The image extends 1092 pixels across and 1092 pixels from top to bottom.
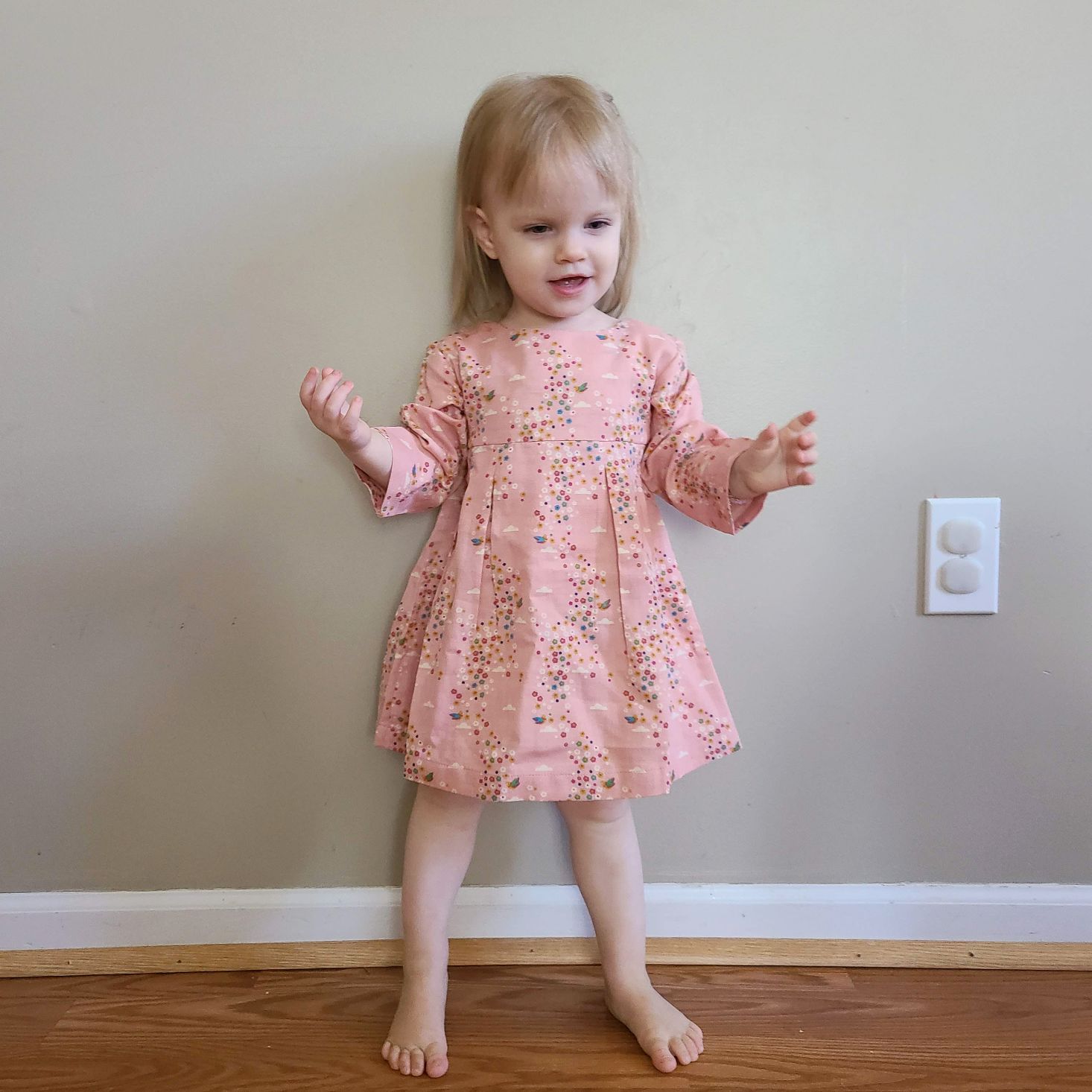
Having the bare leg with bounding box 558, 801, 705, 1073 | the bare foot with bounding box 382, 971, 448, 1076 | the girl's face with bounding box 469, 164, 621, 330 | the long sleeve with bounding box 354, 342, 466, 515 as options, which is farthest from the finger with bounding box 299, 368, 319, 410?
the bare foot with bounding box 382, 971, 448, 1076

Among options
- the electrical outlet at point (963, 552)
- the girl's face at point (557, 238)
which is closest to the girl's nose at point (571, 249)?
the girl's face at point (557, 238)

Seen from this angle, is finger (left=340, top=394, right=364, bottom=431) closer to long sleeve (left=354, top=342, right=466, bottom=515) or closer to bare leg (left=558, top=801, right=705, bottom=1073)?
long sleeve (left=354, top=342, right=466, bottom=515)

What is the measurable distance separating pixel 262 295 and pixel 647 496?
481 mm

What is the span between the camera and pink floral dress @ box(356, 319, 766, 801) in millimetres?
882

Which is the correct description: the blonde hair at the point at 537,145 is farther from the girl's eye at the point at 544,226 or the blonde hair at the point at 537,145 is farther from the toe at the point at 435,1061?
the toe at the point at 435,1061

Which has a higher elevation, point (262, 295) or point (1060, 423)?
point (262, 295)

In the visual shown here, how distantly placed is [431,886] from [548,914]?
184mm

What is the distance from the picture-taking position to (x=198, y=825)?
106cm

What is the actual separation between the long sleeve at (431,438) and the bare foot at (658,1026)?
555 mm

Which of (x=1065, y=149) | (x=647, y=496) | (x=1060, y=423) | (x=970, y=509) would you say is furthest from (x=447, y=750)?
(x=1065, y=149)

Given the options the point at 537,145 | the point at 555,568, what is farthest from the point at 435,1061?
the point at 537,145

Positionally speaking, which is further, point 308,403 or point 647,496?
point 647,496

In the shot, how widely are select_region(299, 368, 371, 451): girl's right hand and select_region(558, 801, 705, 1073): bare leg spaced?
0.45 meters

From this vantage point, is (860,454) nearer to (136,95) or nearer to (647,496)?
(647,496)
